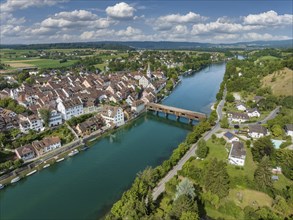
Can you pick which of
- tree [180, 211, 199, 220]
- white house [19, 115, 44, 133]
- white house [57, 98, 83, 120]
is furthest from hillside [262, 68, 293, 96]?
white house [19, 115, 44, 133]

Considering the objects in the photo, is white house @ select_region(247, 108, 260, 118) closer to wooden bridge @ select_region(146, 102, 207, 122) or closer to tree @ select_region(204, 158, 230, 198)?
wooden bridge @ select_region(146, 102, 207, 122)

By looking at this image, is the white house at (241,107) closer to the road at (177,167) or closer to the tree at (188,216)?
the road at (177,167)

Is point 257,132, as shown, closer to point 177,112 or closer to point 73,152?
point 177,112

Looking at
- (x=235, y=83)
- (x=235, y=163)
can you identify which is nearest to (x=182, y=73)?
(x=235, y=83)

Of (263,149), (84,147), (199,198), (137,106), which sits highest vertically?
(263,149)

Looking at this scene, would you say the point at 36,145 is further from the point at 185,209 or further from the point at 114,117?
the point at 185,209

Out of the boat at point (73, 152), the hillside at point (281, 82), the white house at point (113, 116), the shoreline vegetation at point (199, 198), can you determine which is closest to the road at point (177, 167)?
the shoreline vegetation at point (199, 198)

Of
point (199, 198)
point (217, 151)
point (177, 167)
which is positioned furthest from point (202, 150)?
point (199, 198)
